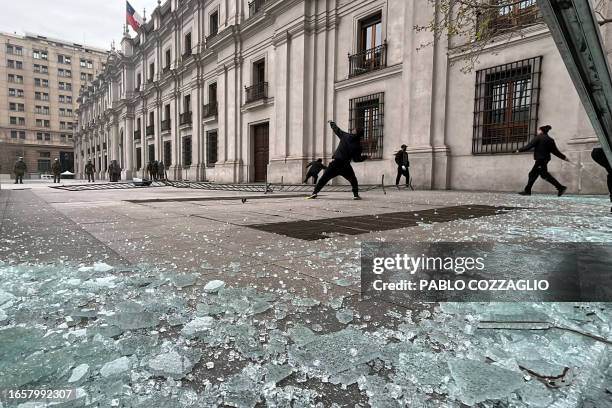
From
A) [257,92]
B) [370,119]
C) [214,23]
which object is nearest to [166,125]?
[214,23]

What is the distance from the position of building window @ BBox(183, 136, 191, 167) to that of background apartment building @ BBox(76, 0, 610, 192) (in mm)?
89

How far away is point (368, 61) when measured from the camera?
43.4ft

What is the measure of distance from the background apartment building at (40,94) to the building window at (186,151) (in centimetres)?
4552

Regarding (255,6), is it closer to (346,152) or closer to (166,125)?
(166,125)

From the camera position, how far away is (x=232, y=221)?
3.96 m

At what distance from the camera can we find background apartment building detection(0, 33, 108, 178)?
6066 centimetres

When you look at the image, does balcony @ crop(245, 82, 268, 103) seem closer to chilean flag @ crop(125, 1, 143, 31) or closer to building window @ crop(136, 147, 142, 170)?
chilean flag @ crop(125, 1, 143, 31)

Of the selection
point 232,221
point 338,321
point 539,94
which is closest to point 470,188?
point 539,94

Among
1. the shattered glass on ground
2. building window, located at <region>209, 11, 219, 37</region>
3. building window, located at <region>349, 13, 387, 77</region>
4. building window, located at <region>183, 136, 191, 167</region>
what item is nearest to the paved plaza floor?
the shattered glass on ground

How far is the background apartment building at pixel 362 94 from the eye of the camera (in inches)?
359

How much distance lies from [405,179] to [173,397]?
37.7ft

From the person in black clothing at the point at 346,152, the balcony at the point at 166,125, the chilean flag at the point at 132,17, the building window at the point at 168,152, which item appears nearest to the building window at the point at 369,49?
the person in black clothing at the point at 346,152

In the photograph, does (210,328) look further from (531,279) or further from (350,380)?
(531,279)

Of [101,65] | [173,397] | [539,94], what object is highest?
[101,65]
